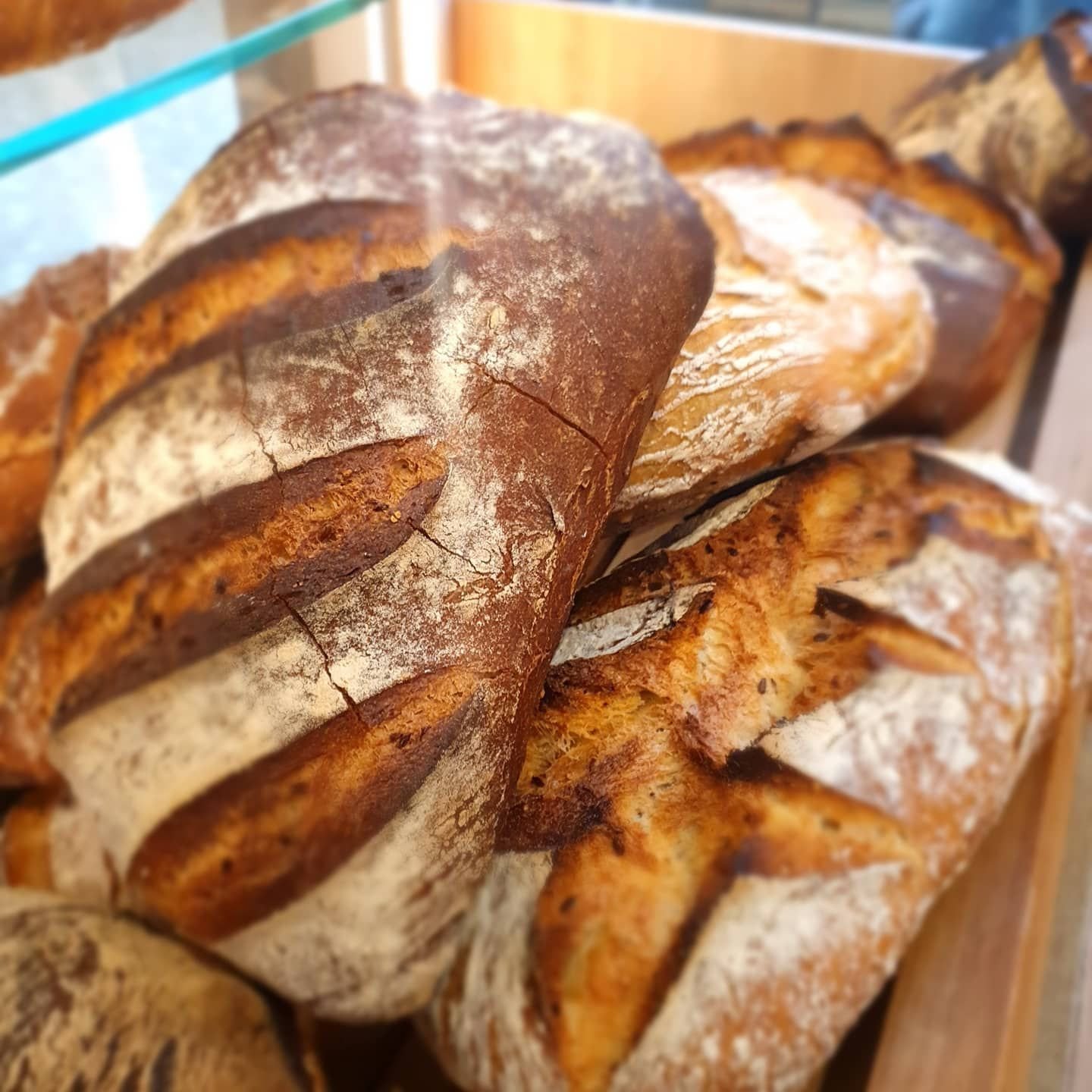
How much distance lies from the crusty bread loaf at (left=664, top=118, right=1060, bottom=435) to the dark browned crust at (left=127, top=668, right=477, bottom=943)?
60 cm

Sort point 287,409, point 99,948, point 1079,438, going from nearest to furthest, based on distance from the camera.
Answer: point 287,409
point 99,948
point 1079,438

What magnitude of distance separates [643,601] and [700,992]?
0.81 feet

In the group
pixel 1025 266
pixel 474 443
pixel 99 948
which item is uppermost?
pixel 474 443

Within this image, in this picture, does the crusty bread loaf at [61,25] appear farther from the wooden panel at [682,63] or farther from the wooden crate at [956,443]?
the wooden panel at [682,63]

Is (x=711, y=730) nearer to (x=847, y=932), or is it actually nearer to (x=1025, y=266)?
(x=847, y=932)

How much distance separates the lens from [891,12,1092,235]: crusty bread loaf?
3.47 feet

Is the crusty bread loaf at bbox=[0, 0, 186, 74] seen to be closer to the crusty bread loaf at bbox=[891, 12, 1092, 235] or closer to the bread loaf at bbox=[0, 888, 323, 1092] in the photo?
the bread loaf at bbox=[0, 888, 323, 1092]

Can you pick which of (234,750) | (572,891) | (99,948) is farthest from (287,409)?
(99,948)

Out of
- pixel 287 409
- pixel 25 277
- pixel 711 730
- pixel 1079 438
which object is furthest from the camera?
pixel 1079 438

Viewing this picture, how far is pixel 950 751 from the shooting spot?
22.6 inches

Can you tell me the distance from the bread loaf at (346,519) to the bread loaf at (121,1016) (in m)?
0.04

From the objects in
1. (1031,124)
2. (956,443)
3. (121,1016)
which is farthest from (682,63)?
(121,1016)

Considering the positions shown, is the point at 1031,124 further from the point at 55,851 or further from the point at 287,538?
the point at 55,851

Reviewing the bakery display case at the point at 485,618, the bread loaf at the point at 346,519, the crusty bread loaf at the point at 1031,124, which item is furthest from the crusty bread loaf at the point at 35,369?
the crusty bread loaf at the point at 1031,124
